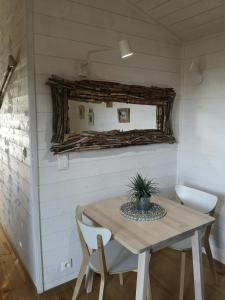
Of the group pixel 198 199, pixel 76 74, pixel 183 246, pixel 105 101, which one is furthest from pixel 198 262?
pixel 76 74

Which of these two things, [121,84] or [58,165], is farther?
[121,84]

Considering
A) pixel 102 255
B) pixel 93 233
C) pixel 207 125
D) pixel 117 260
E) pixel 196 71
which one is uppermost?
pixel 196 71

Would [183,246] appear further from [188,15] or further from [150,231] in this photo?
[188,15]

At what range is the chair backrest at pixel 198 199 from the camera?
6.96ft

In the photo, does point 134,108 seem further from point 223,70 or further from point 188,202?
point 188,202

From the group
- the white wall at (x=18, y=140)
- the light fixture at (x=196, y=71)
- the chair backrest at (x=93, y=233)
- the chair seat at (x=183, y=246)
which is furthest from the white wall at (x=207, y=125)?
the white wall at (x=18, y=140)

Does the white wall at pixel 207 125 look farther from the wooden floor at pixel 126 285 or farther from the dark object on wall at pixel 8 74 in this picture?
the dark object on wall at pixel 8 74

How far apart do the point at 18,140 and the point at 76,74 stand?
28.4 inches

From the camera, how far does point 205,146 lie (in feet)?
7.95

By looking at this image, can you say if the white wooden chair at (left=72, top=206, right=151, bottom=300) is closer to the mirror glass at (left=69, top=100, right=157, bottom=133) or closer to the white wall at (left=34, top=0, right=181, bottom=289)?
the white wall at (left=34, top=0, right=181, bottom=289)

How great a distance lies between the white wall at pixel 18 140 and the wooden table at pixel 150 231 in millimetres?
537

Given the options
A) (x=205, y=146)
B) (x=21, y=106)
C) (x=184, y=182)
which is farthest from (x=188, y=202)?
(x=21, y=106)

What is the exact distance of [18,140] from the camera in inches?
80.8

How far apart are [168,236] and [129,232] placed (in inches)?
9.2
